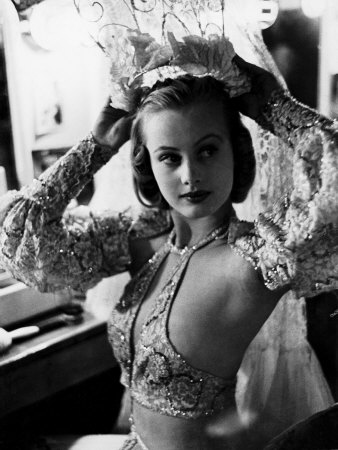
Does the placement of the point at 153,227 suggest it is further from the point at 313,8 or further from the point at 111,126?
the point at 313,8

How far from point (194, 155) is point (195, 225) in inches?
7.0

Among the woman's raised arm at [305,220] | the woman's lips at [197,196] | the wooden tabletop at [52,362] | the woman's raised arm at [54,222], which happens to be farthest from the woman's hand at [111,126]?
the wooden tabletop at [52,362]

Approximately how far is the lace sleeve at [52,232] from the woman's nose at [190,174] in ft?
0.87

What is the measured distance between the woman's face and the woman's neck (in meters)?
0.06

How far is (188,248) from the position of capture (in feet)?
3.47

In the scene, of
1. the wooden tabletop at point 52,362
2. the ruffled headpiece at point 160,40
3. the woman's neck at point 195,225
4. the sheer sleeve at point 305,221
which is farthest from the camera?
the wooden tabletop at point 52,362

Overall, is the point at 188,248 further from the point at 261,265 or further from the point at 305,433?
the point at 305,433

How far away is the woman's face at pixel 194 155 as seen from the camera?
913 mm

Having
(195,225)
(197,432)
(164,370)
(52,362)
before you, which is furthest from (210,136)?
(52,362)

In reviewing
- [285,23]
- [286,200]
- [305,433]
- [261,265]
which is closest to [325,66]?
[285,23]

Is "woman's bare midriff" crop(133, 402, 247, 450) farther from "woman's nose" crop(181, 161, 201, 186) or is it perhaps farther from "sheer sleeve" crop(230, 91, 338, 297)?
"woman's nose" crop(181, 161, 201, 186)

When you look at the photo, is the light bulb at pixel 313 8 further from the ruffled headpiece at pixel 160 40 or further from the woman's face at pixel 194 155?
the woman's face at pixel 194 155

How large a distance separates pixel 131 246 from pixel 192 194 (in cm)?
34

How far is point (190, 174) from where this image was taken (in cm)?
90
